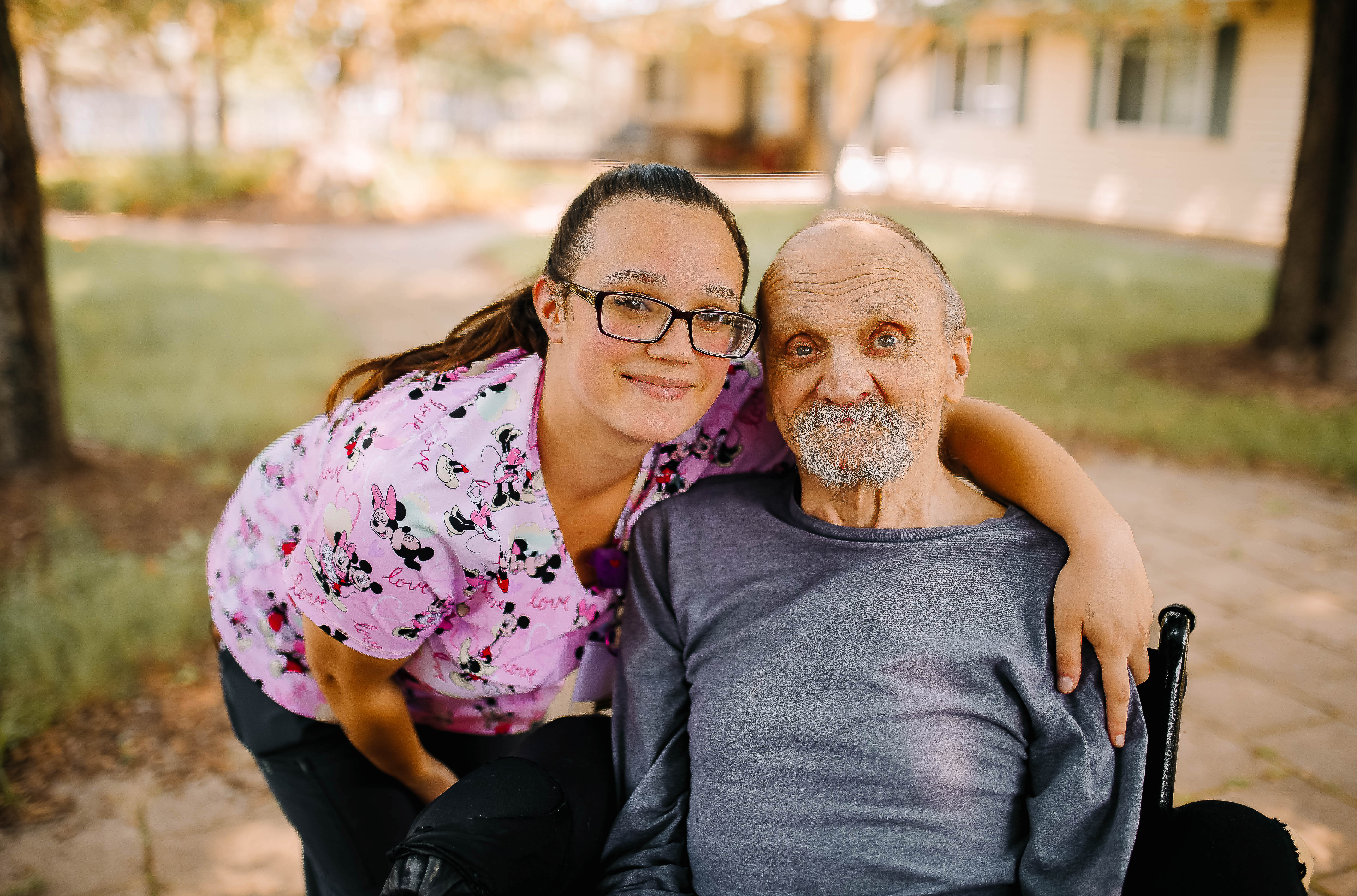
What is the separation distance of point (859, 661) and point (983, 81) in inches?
787

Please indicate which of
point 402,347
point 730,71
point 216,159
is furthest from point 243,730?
point 730,71

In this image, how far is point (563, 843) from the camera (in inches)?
71.2

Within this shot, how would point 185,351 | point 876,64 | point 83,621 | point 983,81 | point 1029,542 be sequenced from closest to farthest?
point 1029,542, point 83,621, point 185,351, point 876,64, point 983,81

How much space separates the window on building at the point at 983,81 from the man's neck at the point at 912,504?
17.5m

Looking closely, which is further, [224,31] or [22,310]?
[224,31]

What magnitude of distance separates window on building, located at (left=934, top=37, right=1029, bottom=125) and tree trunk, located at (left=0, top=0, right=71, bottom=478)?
16256 mm

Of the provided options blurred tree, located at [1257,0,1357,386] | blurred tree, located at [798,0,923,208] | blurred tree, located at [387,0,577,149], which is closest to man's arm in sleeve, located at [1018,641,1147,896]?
blurred tree, located at [1257,0,1357,386]

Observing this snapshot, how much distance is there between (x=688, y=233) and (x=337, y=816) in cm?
145

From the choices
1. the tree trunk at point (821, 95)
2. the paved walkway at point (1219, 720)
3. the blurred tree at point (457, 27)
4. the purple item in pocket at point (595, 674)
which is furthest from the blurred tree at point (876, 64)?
the purple item in pocket at point (595, 674)

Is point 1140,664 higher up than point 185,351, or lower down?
higher up

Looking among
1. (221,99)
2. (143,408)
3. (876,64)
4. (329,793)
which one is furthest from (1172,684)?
(221,99)

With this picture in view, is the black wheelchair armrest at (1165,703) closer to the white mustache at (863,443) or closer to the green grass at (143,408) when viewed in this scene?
the white mustache at (863,443)

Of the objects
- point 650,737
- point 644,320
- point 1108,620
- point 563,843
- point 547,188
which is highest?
point 547,188

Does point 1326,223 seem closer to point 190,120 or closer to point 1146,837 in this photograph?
point 1146,837
